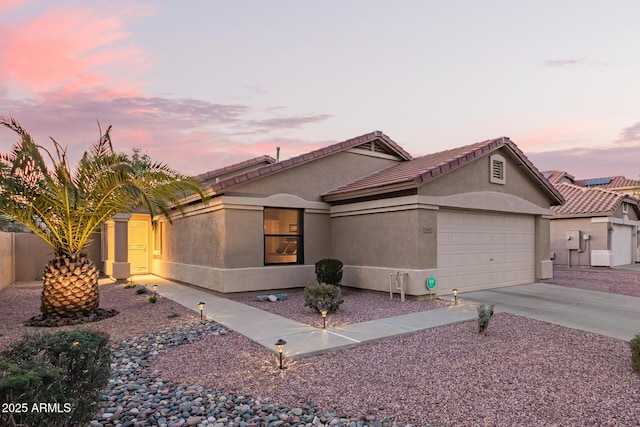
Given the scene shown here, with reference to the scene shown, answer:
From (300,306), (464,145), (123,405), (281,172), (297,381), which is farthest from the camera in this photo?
(464,145)

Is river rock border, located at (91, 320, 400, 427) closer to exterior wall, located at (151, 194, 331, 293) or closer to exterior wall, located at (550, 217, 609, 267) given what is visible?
exterior wall, located at (151, 194, 331, 293)

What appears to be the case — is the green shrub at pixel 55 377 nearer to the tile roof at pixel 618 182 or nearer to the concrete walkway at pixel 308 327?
the concrete walkway at pixel 308 327

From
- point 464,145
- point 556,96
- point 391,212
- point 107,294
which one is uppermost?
point 556,96

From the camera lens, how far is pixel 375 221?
12.2m

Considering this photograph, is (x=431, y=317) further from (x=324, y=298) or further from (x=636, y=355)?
(x=636, y=355)

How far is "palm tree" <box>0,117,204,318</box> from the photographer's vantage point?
28.0 ft

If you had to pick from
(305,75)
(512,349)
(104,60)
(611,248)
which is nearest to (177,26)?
(104,60)

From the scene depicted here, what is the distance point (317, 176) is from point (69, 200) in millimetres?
7407

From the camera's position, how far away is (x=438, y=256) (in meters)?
11.5

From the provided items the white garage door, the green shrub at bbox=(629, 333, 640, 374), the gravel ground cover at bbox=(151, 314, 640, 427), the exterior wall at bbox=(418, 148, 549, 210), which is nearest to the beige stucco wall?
the exterior wall at bbox=(418, 148, 549, 210)

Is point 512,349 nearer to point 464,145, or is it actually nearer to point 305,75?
point 464,145

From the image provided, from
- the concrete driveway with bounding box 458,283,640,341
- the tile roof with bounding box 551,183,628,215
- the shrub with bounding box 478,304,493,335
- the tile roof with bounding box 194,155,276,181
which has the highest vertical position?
the tile roof with bounding box 194,155,276,181

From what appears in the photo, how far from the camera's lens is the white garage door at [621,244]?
2247 cm

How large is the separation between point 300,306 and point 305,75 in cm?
873
